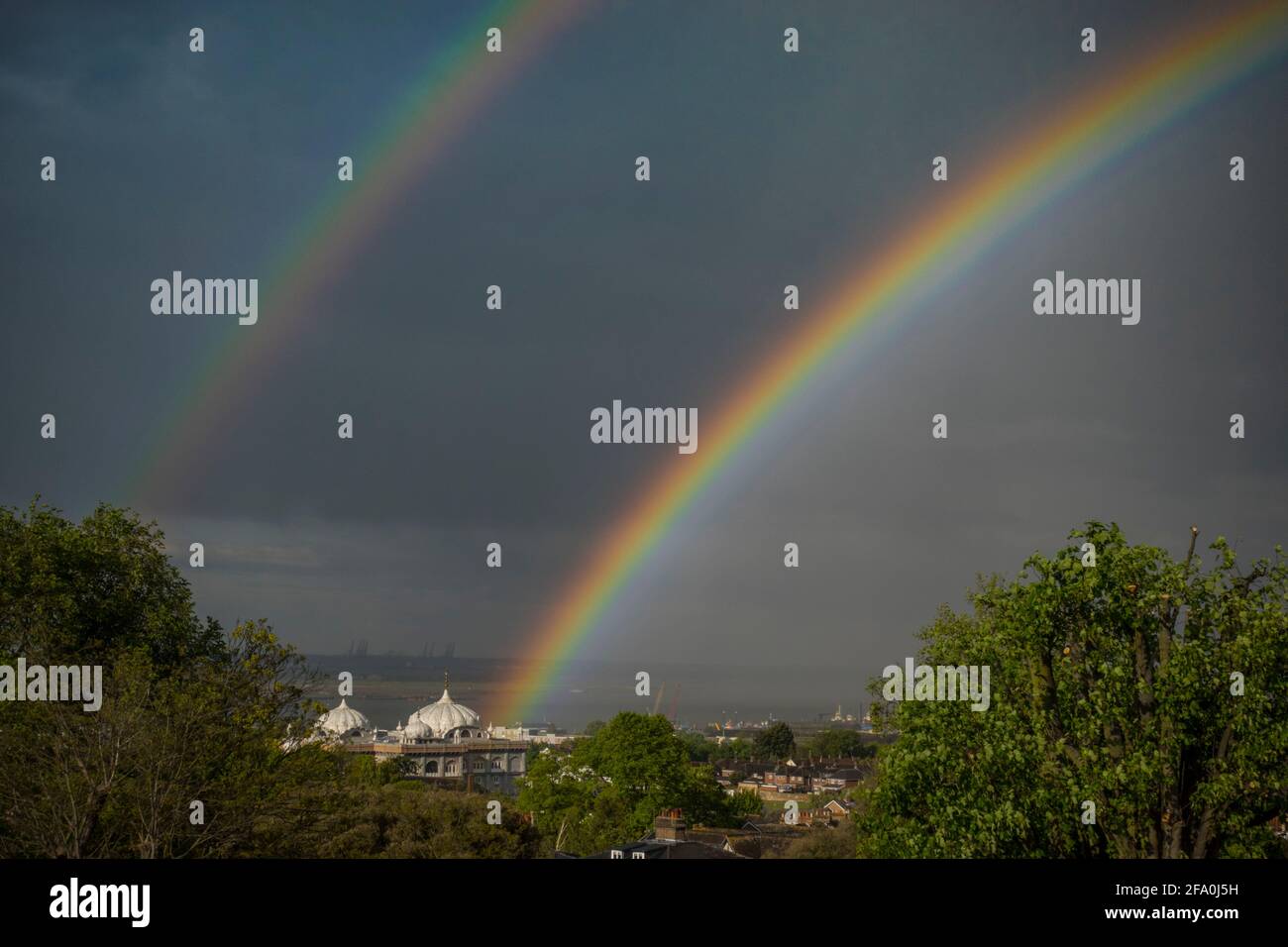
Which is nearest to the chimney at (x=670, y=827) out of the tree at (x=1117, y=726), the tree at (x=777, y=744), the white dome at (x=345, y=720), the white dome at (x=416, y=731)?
the tree at (x=1117, y=726)

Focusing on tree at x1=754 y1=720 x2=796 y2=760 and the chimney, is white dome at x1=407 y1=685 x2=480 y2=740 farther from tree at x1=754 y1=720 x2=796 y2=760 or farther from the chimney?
the chimney

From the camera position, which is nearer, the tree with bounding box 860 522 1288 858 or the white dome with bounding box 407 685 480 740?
the tree with bounding box 860 522 1288 858

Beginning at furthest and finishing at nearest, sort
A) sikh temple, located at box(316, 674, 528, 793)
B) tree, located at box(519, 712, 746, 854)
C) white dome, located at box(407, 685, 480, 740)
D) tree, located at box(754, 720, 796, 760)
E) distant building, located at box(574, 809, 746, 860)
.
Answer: tree, located at box(754, 720, 796, 760), white dome, located at box(407, 685, 480, 740), sikh temple, located at box(316, 674, 528, 793), tree, located at box(519, 712, 746, 854), distant building, located at box(574, 809, 746, 860)

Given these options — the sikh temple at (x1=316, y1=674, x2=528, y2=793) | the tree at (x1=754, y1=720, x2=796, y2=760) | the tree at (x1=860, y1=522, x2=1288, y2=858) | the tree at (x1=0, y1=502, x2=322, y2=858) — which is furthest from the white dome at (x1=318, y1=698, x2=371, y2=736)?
the tree at (x1=860, y1=522, x2=1288, y2=858)

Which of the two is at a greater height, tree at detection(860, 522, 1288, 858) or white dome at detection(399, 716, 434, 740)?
tree at detection(860, 522, 1288, 858)
